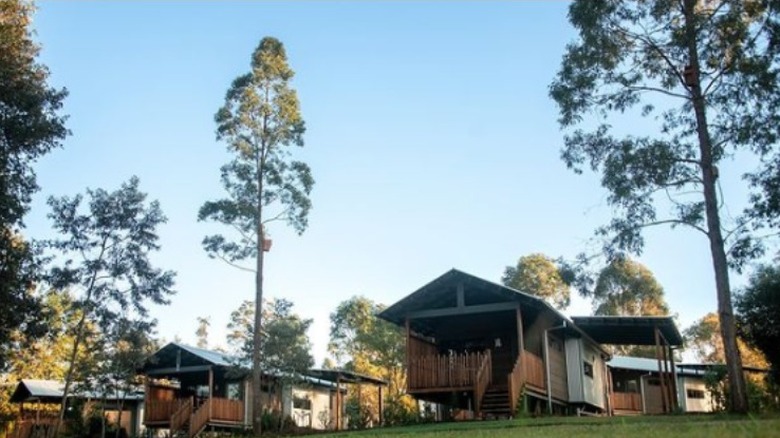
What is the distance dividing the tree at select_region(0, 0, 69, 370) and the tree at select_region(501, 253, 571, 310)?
108ft

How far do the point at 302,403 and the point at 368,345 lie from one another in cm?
1253

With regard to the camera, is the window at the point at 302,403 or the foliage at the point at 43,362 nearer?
the window at the point at 302,403

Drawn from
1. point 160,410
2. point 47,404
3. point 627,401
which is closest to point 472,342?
point 627,401

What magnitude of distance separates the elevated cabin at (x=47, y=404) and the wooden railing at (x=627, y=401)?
22027mm

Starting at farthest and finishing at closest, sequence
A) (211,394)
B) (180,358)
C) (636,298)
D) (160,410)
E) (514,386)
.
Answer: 1. (636,298)
2. (180,358)
3. (160,410)
4. (211,394)
5. (514,386)

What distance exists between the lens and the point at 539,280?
161 feet

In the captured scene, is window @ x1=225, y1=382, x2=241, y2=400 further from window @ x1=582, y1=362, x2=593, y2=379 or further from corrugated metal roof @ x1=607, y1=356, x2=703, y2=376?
corrugated metal roof @ x1=607, y1=356, x2=703, y2=376

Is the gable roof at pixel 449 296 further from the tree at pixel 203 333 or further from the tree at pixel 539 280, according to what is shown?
the tree at pixel 203 333

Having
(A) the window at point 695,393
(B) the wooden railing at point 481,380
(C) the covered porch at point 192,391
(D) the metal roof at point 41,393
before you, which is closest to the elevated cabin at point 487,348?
(B) the wooden railing at point 481,380

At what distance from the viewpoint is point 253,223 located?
26.2 m

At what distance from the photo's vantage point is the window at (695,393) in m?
37.6

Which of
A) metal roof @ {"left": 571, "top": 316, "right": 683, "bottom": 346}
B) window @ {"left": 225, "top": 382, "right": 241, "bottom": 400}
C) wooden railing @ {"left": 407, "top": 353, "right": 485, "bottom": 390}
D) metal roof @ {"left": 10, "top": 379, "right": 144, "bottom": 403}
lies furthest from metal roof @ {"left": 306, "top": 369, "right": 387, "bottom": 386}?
metal roof @ {"left": 571, "top": 316, "right": 683, "bottom": 346}

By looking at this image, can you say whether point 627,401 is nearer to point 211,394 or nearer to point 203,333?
point 211,394

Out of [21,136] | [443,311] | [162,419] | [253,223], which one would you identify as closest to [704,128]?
[443,311]
